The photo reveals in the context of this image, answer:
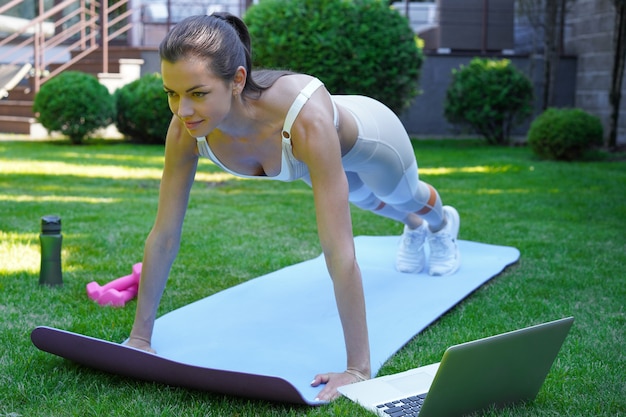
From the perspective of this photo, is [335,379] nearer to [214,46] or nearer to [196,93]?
[196,93]

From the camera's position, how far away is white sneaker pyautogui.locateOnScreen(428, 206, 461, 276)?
3740mm

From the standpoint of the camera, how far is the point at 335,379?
2.22 meters

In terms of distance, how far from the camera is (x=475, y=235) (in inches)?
189

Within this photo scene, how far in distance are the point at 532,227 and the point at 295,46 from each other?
4.92 metres

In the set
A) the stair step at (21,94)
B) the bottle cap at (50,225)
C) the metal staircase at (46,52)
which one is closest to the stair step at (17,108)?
the metal staircase at (46,52)

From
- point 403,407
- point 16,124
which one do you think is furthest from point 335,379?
point 16,124

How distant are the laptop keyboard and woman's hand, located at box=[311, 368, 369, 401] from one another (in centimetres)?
16

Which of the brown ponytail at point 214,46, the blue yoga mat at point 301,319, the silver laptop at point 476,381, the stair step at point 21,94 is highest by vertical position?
the brown ponytail at point 214,46

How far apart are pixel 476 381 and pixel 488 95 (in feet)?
27.2

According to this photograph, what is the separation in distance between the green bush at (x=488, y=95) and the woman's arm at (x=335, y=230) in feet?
25.8

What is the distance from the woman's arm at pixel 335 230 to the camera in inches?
88.2

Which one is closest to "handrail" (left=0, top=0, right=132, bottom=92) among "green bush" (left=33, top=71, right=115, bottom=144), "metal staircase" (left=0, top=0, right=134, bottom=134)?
"metal staircase" (left=0, top=0, right=134, bottom=134)

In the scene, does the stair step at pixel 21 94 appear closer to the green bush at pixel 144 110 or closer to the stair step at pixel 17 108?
the stair step at pixel 17 108

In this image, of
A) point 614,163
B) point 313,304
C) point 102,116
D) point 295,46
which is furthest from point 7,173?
point 614,163
